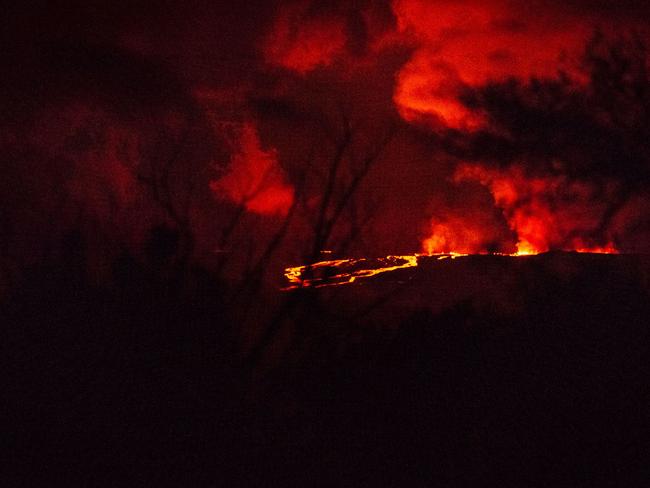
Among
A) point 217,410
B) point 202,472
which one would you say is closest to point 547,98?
point 217,410

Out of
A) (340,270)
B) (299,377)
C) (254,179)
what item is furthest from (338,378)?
(254,179)

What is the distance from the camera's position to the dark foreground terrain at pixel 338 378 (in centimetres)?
585

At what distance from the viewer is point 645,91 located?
9875 millimetres

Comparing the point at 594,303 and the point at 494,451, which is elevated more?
the point at 594,303

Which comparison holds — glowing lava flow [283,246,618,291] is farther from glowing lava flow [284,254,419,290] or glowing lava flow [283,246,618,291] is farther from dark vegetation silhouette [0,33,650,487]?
dark vegetation silhouette [0,33,650,487]

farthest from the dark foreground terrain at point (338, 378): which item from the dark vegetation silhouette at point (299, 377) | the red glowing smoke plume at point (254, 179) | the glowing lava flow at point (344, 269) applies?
the red glowing smoke plume at point (254, 179)

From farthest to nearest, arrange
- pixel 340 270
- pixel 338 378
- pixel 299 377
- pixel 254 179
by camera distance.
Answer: pixel 254 179 < pixel 340 270 < pixel 299 377 < pixel 338 378

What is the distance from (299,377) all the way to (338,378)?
0.43 meters

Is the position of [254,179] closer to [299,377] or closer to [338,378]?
[299,377]

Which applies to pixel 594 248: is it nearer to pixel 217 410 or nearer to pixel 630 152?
pixel 630 152

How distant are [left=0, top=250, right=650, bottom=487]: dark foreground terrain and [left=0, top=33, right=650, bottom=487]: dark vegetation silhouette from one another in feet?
0.06

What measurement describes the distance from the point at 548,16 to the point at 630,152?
2.67 metres

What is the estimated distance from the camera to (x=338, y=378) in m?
6.95

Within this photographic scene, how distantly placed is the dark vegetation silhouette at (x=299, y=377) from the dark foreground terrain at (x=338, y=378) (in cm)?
2
